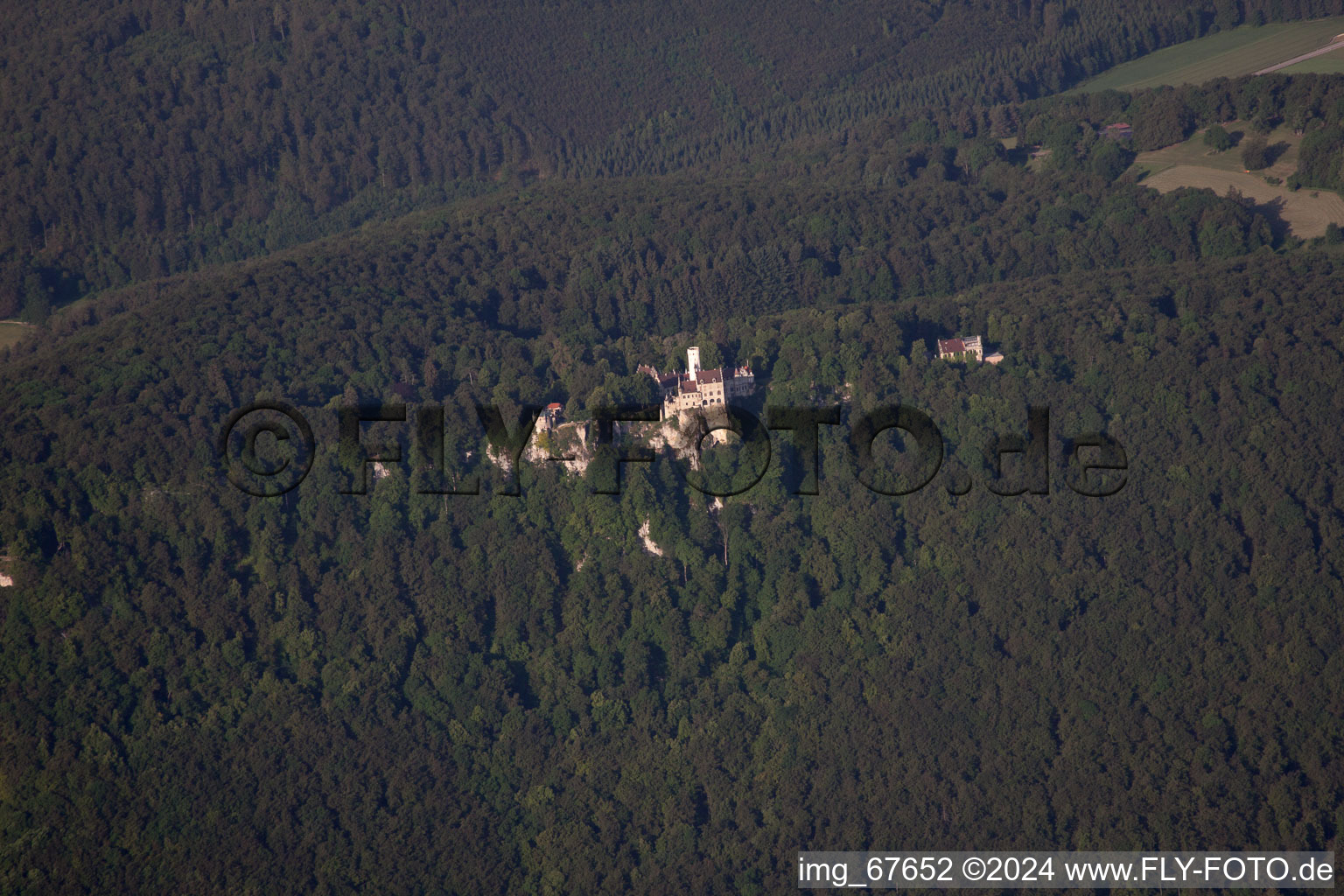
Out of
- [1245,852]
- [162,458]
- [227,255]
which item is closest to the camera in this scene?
[1245,852]

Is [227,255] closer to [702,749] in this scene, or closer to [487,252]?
[487,252]

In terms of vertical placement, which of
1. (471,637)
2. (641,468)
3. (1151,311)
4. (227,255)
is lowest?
(471,637)

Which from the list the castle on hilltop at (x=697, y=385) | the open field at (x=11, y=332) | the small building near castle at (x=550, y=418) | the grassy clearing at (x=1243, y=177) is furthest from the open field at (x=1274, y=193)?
the open field at (x=11, y=332)

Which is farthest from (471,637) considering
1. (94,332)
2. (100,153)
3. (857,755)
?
(100,153)

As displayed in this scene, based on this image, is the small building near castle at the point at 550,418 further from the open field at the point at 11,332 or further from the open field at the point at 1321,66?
the open field at the point at 1321,66

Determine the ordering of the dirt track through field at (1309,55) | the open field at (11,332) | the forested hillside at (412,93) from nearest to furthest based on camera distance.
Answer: the open field at (11,332) → the dirt track through field at (1309,55) → the forested hillside at (412,93)

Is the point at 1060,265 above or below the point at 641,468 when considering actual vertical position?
above
